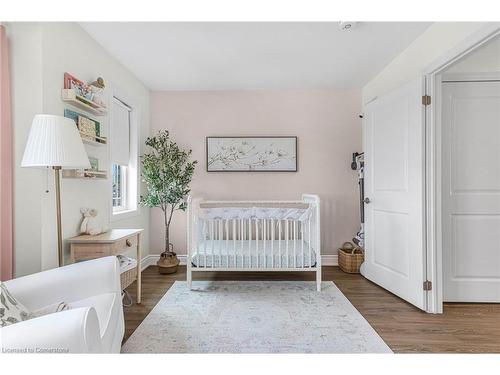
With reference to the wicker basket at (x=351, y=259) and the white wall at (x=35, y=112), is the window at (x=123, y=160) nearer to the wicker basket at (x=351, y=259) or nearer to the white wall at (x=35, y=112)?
the white wall at (x=35, y=112)

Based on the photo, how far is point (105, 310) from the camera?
129cm

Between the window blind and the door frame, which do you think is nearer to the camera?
the door frame

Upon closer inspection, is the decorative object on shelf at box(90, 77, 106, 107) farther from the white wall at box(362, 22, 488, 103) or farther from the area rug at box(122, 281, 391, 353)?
the white wall at box(362, 22, 488, 103)

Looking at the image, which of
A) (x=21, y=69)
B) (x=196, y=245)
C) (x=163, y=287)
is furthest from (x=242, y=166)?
(x=21, y=69)

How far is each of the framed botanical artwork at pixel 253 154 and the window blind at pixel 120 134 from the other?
958mm

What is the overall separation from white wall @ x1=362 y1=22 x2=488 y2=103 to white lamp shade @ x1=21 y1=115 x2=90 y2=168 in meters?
2.54

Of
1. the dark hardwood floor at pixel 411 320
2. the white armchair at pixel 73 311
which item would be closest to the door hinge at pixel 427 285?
the dark hardwood floor at pixel 411 320

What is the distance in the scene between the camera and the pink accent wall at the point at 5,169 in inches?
59.4

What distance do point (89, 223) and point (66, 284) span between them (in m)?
0.77

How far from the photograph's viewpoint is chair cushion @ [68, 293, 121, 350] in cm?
117

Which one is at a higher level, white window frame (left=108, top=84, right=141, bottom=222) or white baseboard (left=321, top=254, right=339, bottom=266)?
white window frame (left=108, top=84, right=141, bottom=222)

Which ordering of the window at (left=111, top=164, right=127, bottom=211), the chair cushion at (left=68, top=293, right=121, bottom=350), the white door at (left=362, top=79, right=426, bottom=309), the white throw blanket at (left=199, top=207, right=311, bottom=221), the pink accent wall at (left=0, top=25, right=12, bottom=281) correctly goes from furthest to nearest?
the window at (left=111, top=164, right=127, bottom=211), the white throw blanket at (left=199, top=207, right=311, bottom=221), the white door at (left=362, top=79, right=426, bottom=309), the pink accent wall at (left=0, top=25, right=12, bottom=281), the chair cushion at (left=68, top=293, right=121, bottom=350)

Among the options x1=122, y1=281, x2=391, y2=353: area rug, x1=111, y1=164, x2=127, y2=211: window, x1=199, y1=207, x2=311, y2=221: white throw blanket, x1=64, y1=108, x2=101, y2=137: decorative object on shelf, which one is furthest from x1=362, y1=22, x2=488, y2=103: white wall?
x1=111, y1=164, x2=127, y2=211: window
